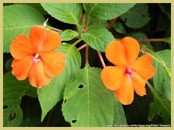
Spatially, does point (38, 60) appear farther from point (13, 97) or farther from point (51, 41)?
point (13, 97)

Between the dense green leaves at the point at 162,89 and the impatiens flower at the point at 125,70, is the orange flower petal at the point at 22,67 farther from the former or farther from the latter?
the dense green leaves at the point at 162,89

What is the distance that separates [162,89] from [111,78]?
15.9 inches

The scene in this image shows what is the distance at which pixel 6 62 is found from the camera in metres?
1.35

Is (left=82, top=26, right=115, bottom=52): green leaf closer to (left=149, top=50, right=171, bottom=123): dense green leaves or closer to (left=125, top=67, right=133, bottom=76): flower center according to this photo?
(left=125, top=67, right=133, bottom=76): flower center

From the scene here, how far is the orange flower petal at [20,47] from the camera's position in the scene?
0.93 metres

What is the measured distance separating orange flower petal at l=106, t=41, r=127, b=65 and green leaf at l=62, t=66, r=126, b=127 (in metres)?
0.19

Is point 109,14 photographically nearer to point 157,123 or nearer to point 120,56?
point 120,56

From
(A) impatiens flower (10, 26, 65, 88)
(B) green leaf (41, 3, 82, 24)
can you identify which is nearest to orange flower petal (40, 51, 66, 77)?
(A) impatiens flower (10, 26, 65, 88)

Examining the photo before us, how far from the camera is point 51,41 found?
3.09 feet

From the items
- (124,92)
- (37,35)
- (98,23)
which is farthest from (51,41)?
(98,23)

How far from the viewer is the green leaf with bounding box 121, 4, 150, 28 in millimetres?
1449

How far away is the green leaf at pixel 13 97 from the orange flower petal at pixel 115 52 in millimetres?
505

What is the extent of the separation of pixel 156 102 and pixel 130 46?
1.85 ft

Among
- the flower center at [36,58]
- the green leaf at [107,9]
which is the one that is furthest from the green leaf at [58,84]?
the green leaf at [107,9]
